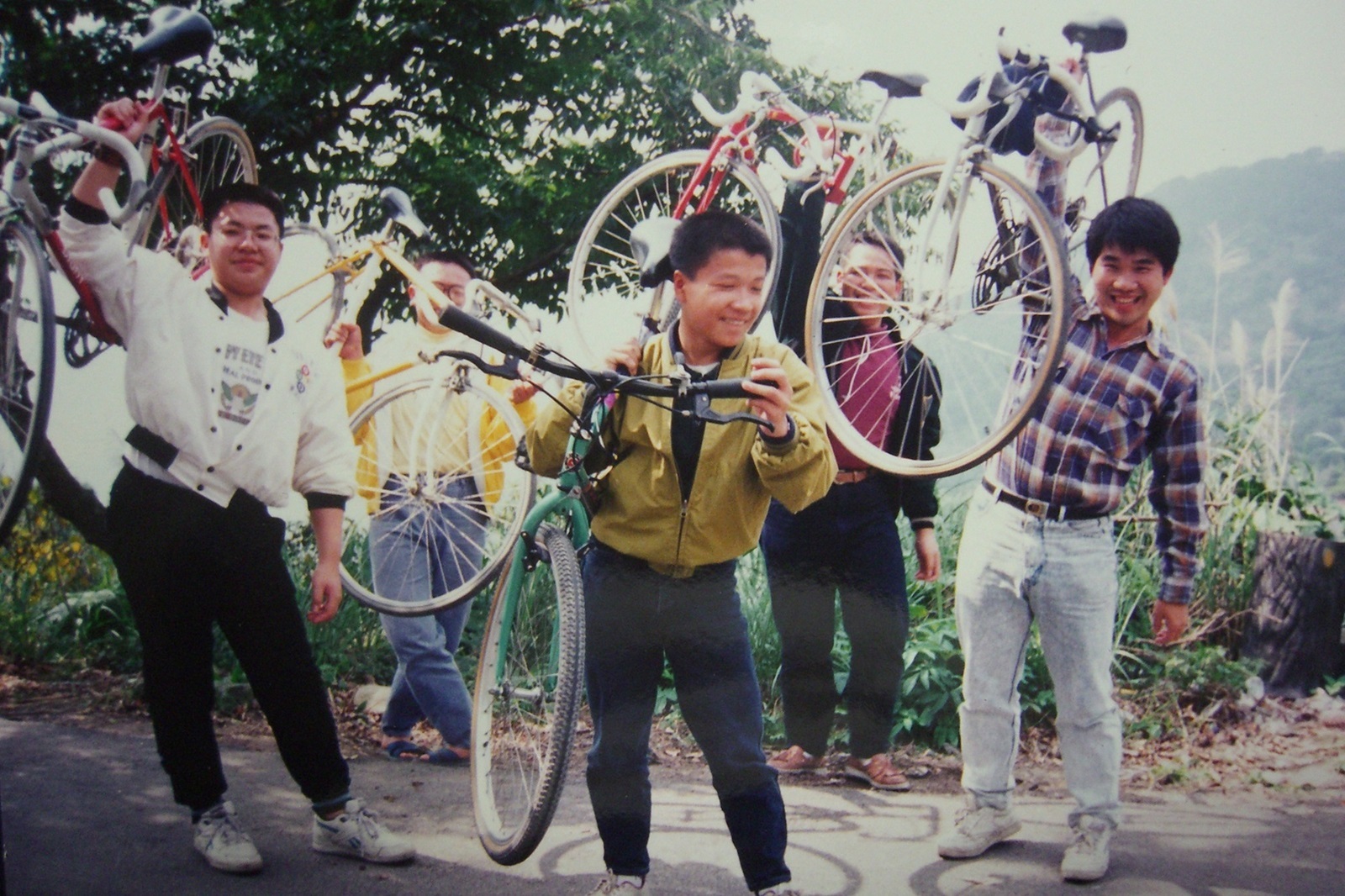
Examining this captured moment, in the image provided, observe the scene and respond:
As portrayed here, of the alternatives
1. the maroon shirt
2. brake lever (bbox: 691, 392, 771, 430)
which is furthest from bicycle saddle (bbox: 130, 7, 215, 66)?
the maroon shirt

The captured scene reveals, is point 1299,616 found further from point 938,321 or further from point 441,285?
point 441,285

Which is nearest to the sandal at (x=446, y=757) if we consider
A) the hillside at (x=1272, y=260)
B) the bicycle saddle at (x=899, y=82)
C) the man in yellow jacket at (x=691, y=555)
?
the man in yellow jacket at (x=691, y=555)

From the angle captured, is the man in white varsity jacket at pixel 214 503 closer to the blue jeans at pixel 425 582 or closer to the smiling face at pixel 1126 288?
the blue jeans at pixel 425 582

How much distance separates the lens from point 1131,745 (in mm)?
3043

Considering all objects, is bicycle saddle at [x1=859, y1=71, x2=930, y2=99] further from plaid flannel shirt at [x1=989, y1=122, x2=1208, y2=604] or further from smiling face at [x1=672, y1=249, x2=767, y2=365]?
smiling face at [x1=672, y1=249, x2=767, y2=365]

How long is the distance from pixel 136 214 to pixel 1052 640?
7.76 ft

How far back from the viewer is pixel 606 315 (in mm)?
3086

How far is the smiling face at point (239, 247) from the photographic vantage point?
2533 mm

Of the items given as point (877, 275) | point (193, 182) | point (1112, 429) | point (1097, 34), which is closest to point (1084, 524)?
point (1112, 429)

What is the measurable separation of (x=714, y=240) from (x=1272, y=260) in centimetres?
152

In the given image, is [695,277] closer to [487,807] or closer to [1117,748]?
[487,807]

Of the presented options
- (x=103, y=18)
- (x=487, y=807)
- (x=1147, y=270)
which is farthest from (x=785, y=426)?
(x=103, y=18)

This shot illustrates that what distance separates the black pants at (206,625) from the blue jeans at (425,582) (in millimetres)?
493

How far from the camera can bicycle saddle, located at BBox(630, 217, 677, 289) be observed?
96.4 inches
